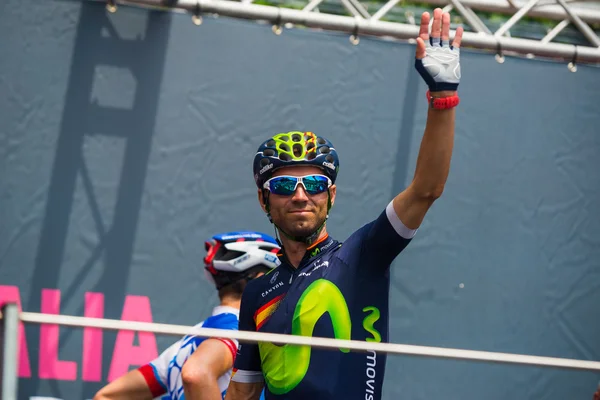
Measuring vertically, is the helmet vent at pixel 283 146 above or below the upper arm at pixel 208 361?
above

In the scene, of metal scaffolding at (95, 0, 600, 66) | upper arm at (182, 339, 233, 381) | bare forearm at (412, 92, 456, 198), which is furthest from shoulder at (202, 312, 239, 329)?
metal scaffolding at (95, 0, 600, 66)

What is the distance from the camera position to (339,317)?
2.46 meters

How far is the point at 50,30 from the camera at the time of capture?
4719 millimetres

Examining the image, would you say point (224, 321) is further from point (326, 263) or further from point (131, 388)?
point (326, 263)

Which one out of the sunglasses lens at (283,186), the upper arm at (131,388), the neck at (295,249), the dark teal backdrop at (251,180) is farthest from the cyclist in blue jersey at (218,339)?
the dark teal backdrop at (251,180)

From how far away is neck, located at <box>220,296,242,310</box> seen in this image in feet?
11.6

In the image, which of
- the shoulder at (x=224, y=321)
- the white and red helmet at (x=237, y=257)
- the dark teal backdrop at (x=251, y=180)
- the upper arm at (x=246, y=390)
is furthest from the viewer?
the dark teal backdrop at (x=251, y=180)

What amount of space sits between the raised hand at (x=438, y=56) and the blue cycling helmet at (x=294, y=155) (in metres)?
0.54

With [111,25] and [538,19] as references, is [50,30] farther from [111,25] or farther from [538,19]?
[538,19]

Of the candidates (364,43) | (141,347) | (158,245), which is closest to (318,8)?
(364,43)

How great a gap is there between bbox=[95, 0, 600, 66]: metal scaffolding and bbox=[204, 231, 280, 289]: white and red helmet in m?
1.48

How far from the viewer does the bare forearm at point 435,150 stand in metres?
2.25

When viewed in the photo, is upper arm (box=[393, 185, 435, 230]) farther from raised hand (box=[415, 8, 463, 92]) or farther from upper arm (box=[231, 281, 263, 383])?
upper arm (box=[231, 281, 263, 383])

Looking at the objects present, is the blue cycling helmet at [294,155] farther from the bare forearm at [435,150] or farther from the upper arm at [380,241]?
the bare forearm at [435,150]
